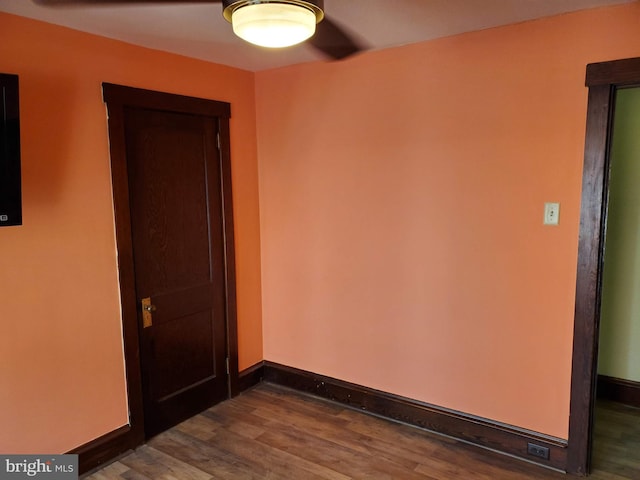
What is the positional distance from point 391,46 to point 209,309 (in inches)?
80.1

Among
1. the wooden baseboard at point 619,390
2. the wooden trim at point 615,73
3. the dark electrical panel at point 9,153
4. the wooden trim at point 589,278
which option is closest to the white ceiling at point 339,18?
the wooden trim at point 615,73

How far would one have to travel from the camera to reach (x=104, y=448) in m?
2.46

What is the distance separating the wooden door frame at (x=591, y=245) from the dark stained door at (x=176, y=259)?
84.9 inches

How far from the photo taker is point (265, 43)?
4.76ft

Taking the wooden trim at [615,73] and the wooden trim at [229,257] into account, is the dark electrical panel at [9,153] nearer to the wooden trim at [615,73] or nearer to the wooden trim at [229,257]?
the wooden trim at [229,257]

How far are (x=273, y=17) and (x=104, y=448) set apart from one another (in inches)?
93.5

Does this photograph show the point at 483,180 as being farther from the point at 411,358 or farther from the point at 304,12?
the point at 304,12

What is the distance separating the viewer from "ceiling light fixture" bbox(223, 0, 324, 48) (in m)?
1.29

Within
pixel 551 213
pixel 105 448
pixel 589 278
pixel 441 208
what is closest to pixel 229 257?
pixel 105 448

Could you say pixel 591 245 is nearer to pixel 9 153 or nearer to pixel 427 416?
pixel 427 416

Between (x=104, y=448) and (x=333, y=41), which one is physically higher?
(x=333, y=41)

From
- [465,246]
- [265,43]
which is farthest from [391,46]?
[265,43]

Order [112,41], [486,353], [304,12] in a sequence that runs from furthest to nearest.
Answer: [486,353], [112,41], [304,12]

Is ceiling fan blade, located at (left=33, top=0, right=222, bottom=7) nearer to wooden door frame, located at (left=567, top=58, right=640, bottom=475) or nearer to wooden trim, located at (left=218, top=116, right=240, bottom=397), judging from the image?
wooden trim, located at (left=218, top=116, right=240, bottom=397)
